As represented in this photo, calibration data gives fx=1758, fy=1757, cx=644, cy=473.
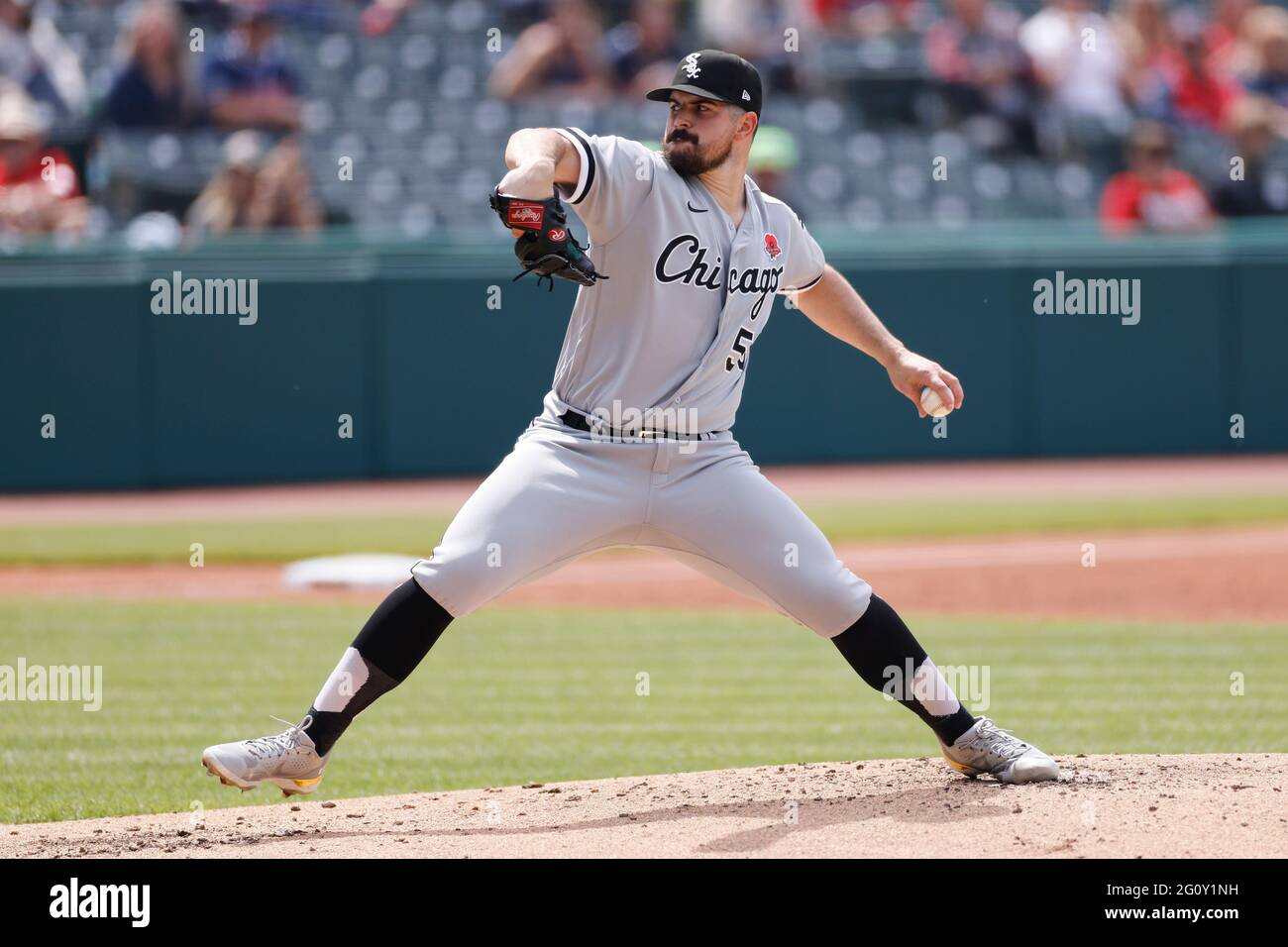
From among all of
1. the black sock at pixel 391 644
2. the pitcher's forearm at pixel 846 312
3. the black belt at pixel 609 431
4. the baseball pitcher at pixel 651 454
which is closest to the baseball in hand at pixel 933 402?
the pitcher's forearm at pixel 846 312

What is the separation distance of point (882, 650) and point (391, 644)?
1.25m

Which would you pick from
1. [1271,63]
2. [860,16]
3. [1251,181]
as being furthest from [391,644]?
[1271,63]

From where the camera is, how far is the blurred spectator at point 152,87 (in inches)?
523

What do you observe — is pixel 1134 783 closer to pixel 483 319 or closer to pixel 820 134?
pixel 483 319

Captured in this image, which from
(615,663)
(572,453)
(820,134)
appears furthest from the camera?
(820,134)

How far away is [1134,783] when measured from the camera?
15.1 ft

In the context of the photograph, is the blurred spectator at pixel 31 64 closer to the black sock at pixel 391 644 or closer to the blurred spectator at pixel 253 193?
the blurred spectator at pixel 253 193

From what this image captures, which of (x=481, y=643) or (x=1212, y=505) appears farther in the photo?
(x=1212, y=505)

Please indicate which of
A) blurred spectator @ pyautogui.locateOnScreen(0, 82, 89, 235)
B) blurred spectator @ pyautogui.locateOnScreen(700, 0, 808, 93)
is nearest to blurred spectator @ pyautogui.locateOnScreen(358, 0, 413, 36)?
blurred spectator @ pyautogui.locateOnScreen(700, 0, 808, 93)

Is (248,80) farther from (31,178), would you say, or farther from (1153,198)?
(1153,198)

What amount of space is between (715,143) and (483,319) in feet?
31.3

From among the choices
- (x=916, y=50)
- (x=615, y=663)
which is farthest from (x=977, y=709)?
(x=916, y=50)

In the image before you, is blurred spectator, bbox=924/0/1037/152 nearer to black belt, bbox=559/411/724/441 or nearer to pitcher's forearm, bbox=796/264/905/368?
pitcher's forearm, bbox=796/264/905/368

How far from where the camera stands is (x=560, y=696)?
731cm
